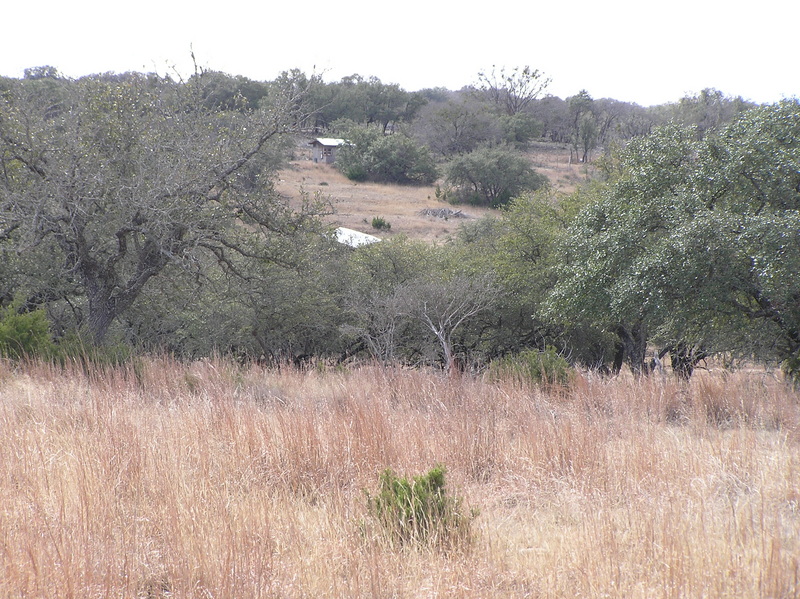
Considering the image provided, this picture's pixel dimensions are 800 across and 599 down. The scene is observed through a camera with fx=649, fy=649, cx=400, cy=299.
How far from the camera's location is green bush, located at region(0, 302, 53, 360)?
352 inches

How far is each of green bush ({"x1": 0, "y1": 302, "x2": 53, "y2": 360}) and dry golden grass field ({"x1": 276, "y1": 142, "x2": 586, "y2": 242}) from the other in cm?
2824

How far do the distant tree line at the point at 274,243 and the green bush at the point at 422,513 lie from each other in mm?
6656

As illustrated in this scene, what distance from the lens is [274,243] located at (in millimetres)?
12305

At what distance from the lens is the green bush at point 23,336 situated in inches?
352

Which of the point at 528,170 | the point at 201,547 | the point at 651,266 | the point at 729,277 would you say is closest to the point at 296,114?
the point at 651,266

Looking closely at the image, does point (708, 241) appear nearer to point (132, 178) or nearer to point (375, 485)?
point (375, 485)

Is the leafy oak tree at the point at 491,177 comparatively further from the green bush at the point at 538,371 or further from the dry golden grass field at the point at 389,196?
the green bush at the point at 538,371

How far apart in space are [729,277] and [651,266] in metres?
1.27

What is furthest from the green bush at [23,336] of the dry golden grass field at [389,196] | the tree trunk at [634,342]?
the dry golden grass field at [389,196]

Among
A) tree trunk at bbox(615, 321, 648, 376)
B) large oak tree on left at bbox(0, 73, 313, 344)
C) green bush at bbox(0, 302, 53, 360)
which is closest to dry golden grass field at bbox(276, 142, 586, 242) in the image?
tree trunk at bbox(615, 321, 648, 376)

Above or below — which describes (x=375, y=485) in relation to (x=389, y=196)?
below

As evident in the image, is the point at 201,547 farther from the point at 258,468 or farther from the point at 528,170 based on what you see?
the point at 528,170

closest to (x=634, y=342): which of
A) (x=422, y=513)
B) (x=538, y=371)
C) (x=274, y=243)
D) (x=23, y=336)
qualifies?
(x=538, y=371)

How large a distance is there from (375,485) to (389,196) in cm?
4977
